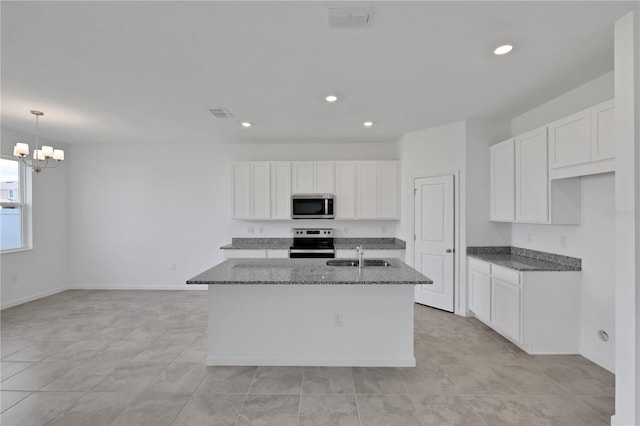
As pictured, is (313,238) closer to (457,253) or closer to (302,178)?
(302,178)

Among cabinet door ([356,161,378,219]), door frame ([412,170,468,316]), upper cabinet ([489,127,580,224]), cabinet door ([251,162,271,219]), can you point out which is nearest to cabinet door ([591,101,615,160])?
upper cabinet ([489,127,580,224])

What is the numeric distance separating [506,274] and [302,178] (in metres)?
3.37

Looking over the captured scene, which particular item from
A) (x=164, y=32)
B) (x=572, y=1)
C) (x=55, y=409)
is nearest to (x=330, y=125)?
(x=164, y=32)

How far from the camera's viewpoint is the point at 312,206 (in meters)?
5.12

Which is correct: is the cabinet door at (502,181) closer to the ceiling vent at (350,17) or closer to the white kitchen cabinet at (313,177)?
the white kitchen cabinet at (313,177)

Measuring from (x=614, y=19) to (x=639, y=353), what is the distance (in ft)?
7.26

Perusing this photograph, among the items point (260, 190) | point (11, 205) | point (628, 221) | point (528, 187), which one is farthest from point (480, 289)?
point (11, 205)

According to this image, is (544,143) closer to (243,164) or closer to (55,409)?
(243,164)

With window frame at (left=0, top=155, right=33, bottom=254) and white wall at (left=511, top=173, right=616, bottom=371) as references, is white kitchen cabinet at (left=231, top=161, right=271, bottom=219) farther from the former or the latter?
white wall at (left=511, top=173, right=616, bottom=371)

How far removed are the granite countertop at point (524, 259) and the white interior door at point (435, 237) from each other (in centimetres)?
39

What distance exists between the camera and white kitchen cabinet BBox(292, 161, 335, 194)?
5.16 m

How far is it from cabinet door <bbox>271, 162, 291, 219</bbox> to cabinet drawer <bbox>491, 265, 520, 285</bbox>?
3233mm

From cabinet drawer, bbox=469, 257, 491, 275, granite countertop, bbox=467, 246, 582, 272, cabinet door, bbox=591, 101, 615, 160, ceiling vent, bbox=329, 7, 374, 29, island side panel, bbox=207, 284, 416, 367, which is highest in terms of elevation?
ceiling vent, bbox=329, 7, 374, 29

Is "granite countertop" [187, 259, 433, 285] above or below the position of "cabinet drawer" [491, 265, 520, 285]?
above
